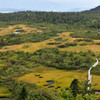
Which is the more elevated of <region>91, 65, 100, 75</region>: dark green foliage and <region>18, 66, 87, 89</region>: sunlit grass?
<region>91, 65, 100, 75</region>: dark green foliage

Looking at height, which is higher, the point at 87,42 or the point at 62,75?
the point at 87,42

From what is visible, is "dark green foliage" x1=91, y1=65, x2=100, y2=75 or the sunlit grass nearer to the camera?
the sunlit grass

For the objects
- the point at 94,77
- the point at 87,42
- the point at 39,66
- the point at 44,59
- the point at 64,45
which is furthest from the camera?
the point at 87,42

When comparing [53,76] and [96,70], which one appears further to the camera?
[96,70]

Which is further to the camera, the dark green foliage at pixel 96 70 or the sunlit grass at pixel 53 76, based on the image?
the dark green foliage at pixel 96 70

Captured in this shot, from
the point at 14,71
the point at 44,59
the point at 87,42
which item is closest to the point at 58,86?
the point at 14,71

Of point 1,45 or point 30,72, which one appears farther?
point 1,45

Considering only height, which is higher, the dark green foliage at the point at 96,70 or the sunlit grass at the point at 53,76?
the dark green foliage at the point at 96,70

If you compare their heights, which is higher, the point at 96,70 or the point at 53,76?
the point at 96,70

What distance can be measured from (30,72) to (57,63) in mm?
22605

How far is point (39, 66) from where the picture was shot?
407 feet

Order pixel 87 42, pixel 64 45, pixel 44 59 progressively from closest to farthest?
pixel 44 59, pixel 64 45, pixel 87 42

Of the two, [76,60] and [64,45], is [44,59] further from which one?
[64,45]

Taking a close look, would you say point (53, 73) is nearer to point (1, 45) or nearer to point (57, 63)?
point (57, 63)
